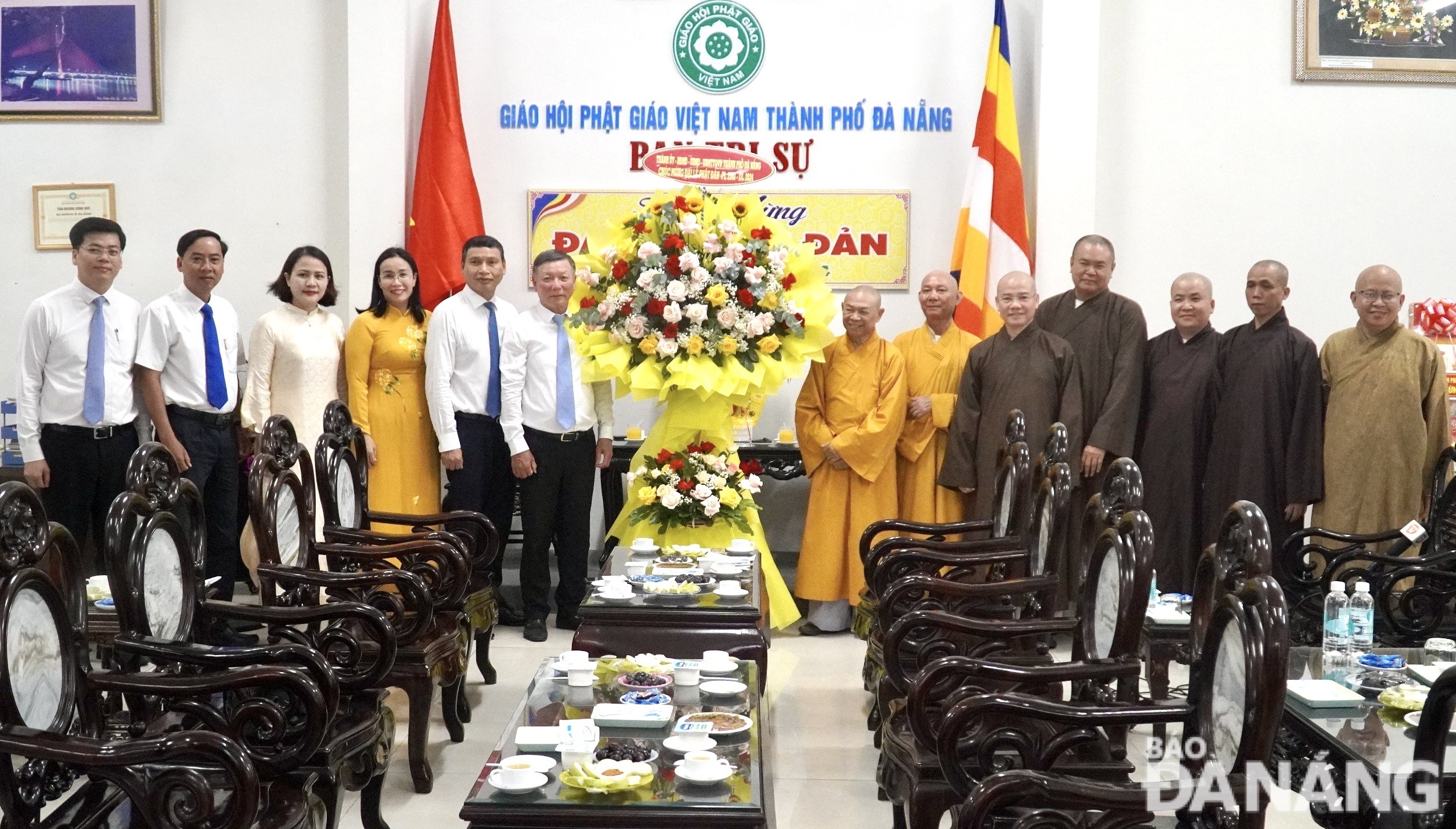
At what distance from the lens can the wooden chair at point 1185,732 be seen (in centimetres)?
162

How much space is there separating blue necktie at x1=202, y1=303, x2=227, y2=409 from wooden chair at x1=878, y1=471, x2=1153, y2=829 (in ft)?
9.23

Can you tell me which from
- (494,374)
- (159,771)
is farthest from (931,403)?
(159,771)

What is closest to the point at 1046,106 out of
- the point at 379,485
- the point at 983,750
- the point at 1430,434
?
the point at 1430,434

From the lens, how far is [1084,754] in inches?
90.0

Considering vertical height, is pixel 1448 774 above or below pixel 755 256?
below

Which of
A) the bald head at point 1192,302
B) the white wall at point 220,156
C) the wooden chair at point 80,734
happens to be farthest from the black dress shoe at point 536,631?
the bald head at point 1192,302

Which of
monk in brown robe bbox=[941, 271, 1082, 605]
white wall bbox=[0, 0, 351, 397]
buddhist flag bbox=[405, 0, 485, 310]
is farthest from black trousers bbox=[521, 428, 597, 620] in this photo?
white wall bbox=[0, 0, 351, 397]

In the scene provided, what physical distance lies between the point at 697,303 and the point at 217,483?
195cm

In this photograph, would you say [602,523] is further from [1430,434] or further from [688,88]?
[1430,434]

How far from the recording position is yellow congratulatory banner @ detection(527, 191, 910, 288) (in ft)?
18.9

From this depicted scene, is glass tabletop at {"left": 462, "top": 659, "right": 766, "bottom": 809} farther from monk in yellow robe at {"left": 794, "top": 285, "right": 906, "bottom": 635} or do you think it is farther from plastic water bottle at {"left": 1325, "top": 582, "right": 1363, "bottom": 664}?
monk in yellow robe at {"left": 794, "top": 285, "right": 906, "bottom": 635}

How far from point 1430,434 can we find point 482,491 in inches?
135

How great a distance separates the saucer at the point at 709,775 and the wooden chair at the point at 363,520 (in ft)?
5.64

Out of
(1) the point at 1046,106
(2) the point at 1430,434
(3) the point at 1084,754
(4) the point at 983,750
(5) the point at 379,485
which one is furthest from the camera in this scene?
(1) the point at 1046,106
